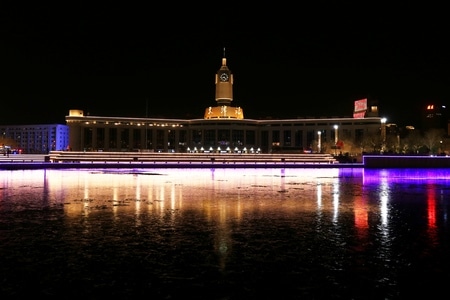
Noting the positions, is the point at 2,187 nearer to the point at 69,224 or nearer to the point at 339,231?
the point at 69,224

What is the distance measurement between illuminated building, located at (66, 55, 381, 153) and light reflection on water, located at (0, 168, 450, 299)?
13632cm

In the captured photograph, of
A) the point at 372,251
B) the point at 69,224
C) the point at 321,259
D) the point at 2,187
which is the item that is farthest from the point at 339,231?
the point at 2,187

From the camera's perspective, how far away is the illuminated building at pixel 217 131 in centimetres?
16175

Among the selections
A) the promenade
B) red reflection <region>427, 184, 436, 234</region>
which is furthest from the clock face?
red reflection <region>427, 184, 436, 234</region>

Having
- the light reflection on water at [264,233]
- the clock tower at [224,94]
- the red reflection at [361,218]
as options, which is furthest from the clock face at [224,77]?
the red reflection at [361,218]

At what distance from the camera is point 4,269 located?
38.1ft

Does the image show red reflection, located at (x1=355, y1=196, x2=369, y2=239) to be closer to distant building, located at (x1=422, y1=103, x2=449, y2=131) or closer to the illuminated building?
the illuminated building

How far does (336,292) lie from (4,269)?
742cm

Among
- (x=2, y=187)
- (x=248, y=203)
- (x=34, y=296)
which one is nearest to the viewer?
(x=34, y=296)

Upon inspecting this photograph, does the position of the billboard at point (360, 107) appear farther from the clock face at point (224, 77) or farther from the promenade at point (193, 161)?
the clock face at point (224, 77)

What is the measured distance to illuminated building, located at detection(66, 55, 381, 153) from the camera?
162 metres

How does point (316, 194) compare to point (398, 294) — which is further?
point (316, 194)

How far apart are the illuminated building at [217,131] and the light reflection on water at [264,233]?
447 feet

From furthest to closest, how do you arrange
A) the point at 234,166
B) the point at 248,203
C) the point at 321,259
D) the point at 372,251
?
the point at 234,166, the point at 248,203, the point at 372,251, the point at 321,259
